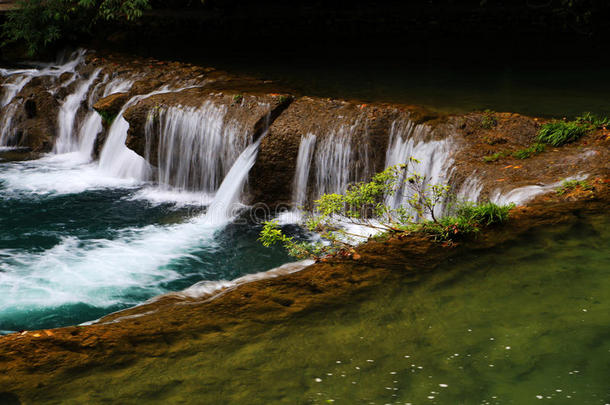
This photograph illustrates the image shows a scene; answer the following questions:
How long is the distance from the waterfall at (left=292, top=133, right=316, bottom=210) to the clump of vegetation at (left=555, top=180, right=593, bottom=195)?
3657 mm

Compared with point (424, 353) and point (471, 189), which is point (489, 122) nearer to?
point (471, 189)

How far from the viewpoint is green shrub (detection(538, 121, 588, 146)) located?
25.6 feet

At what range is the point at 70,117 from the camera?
1325 centimetres

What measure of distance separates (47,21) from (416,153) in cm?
1142

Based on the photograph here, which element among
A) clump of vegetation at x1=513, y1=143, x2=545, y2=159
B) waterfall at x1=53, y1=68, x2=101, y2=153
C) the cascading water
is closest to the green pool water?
clump of vegetation at x1=513, y1=143, x2=545, y2=159

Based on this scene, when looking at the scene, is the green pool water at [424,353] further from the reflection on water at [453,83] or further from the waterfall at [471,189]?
the reflection on water at [453,83]

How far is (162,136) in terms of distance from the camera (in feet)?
34.8

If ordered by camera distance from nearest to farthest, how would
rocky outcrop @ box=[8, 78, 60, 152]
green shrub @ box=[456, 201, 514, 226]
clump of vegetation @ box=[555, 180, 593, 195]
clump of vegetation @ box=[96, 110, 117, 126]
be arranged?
green shrub @ box=[456, 201, 514, 226] → clump of vegetation @ box=[555, 180, 593, 195] → clump of vegetation @ box=[96, 110, 117, 126] → rocky outcrop @ box=[8, 78, 60, 152]

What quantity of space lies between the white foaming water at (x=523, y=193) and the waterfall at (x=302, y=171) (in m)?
3.04

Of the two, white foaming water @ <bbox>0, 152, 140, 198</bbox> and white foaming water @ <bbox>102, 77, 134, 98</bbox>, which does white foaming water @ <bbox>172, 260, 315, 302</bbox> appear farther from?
white foaming water @ <bbox>102, 77, 134, 98</bbox>

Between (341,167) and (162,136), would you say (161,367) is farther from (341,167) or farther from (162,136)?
(162,136)

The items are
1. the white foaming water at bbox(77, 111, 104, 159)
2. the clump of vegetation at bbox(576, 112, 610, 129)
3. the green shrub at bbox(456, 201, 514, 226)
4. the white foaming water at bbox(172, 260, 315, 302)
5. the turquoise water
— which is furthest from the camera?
the white foaming water at bbox(77, 111, 104, 159)

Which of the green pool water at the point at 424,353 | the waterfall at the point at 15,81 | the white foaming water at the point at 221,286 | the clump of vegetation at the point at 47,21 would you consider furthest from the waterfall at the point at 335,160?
the clump of vegetation at the point at 47,21

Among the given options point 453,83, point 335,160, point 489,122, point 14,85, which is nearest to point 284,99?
point 335,160
